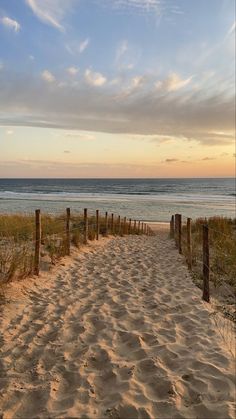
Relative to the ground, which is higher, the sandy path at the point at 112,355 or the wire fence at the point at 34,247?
the wire fence at the point at 34,247

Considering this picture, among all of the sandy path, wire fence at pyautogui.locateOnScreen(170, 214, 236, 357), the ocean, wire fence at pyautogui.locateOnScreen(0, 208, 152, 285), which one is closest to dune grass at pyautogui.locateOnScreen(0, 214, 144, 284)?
wire fence at pyautogui.locateOnScreen(0, 208, 152, 285)

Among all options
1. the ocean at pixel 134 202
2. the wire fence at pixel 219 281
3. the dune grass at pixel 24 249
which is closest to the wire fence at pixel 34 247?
the dune grass at pixel 24 249

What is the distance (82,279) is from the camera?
27.5ft

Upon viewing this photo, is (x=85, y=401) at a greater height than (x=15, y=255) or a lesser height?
lesser

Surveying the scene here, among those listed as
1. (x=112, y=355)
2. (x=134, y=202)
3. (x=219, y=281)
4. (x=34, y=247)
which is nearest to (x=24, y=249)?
(x=34, y=247)

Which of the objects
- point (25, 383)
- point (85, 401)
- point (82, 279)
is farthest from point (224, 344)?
point (82, 279)

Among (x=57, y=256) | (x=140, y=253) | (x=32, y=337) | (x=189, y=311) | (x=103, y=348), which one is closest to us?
(x=103, y=348)

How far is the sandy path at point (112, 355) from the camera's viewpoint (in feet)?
11.2

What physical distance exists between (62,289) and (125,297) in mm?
1255

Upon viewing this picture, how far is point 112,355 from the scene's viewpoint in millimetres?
4449

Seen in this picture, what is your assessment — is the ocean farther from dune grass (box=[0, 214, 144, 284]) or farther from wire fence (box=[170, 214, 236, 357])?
wire fence (box=[170, 214, 236, 357])

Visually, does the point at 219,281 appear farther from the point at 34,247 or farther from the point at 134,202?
the point at 134,202

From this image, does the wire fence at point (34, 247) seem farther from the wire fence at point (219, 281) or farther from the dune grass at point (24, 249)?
the wire fence at point (219, 281)

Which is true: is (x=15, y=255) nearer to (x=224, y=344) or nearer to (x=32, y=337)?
(x=32, y=337)
